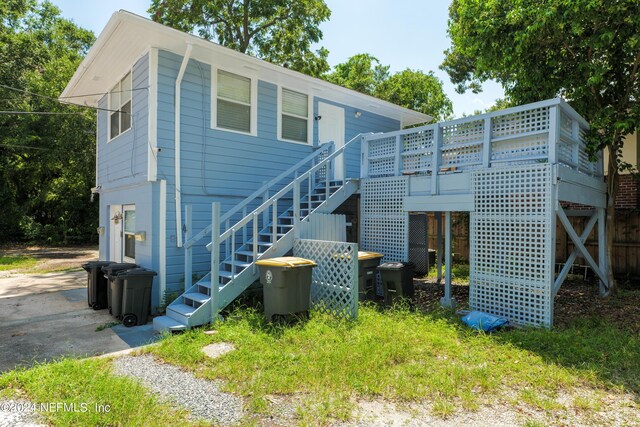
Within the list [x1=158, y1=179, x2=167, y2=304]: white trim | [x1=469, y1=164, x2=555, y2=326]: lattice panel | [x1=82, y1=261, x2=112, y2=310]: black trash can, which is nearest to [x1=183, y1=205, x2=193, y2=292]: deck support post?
→ [x1=158, y1=179, x2=167, y2=304]: white trim

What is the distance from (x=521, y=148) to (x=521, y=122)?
375 mm

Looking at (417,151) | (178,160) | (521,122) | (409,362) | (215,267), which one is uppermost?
(521,122)

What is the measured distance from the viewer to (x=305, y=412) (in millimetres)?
3037

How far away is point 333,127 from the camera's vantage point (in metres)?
9.12

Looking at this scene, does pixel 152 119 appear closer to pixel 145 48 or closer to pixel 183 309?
pixel 145 48

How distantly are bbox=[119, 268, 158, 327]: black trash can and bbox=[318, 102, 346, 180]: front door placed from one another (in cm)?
483

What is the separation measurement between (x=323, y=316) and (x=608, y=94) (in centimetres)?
680

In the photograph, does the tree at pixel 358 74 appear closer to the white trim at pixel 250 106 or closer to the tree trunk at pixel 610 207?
the white trim at pixel 250 106

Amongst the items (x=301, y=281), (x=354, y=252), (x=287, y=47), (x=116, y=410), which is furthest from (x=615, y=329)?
(x=287, y=47)

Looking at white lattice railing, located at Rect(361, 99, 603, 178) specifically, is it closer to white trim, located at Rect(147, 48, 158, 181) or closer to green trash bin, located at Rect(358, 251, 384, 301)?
green trash bin, located at Rect(358, 251, 384, 301)

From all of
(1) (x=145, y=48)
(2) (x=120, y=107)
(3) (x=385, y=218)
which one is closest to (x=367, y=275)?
(3) (x=385, y=218)

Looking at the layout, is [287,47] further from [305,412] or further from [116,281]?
[305,412]

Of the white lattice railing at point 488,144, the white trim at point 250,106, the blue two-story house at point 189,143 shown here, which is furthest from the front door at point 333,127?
the white trim at point 250,106

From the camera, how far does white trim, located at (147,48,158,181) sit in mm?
6227
